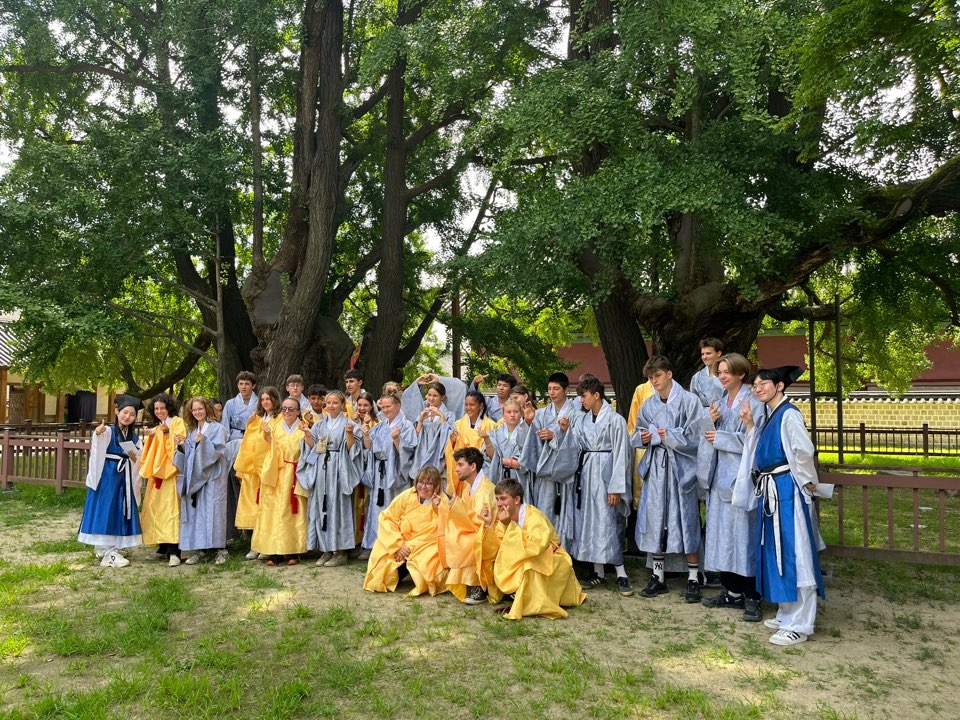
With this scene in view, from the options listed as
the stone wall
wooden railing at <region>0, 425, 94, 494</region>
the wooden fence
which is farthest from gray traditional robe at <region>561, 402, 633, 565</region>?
the stone wall

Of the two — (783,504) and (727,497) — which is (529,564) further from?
(783,504)

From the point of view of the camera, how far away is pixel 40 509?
10.2m

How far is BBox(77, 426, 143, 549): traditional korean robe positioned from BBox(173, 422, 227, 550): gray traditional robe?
46 centimetres

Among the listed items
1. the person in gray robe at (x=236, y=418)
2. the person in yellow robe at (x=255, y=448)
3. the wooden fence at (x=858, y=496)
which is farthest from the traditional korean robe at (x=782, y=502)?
the person in gray robe at (x=236, y=418)

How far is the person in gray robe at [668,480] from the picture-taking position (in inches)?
232

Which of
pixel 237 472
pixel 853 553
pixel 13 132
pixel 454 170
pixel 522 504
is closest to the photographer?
pixel 522 504

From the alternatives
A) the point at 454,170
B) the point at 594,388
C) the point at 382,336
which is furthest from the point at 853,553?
the point at 454,170

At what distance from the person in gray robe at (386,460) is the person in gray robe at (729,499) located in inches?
105

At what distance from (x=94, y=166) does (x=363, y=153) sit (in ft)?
16.1

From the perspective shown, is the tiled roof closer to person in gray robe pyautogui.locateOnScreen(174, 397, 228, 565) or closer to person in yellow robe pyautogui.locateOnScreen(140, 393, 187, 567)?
person in yellow robe pyautogui.locateOnScreen(140, 393, 187, 567)

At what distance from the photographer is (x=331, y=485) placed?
700cm

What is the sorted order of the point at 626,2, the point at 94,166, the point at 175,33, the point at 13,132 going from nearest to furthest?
the point at 626,2 < the point at 94,166 < the point at 175,33 < the point at 13,132

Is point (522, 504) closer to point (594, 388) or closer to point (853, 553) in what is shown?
point (594, 388)

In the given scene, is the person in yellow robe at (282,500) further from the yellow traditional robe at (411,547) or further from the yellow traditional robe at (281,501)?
the yellow traditional robe at (411,547)
